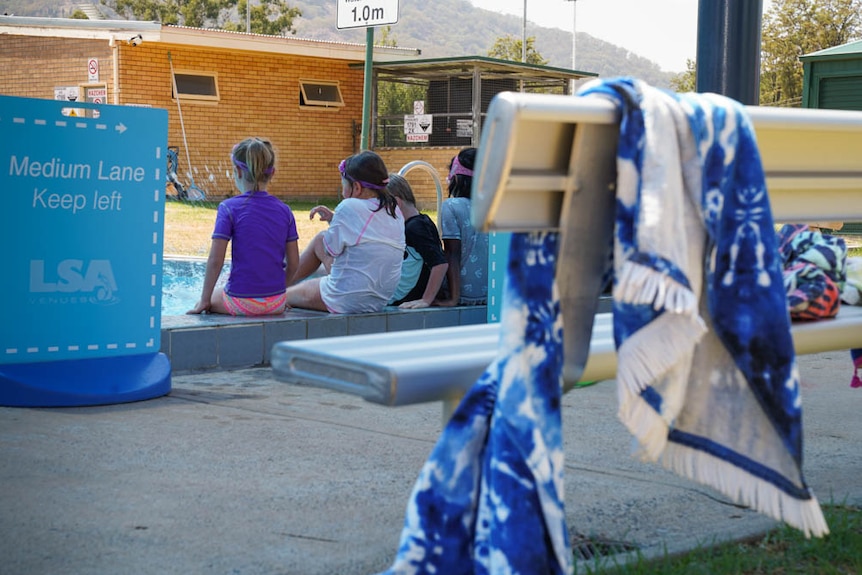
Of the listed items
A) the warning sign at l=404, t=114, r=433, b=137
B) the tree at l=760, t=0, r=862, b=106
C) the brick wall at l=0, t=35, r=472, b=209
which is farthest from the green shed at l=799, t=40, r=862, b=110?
the tree at l=760, t=0, r=862, b=106

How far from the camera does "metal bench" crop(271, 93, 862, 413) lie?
1.99 m

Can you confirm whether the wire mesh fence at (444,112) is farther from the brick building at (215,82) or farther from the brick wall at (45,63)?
the brick wall at (45,63)

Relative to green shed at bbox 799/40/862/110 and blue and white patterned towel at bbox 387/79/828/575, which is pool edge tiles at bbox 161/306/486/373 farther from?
green shed at bbox 799/40/862/110

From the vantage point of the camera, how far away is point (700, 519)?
3.53m

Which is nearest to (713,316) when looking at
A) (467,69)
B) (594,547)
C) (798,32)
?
(594,547)

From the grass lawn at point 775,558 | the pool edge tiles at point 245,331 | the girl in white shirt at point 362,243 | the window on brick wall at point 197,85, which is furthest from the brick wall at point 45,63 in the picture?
the grass lawn at point 775,558

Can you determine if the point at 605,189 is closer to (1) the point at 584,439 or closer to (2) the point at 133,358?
(1) the point at 584,439

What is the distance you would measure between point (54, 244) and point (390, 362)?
11.4 ft

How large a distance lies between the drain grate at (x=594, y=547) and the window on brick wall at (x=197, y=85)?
82.8ft

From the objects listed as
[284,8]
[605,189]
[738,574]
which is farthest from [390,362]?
[284,8]

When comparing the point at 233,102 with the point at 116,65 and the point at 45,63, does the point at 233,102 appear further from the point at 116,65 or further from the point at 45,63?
the point at 45,63

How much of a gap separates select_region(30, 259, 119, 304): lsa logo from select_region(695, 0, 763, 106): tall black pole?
2.85 meters

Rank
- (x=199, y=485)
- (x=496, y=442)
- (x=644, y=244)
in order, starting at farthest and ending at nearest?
(x=199, y=485)
(x=496, y=442)
(x=644, y=244)

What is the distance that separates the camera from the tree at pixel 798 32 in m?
43.3
